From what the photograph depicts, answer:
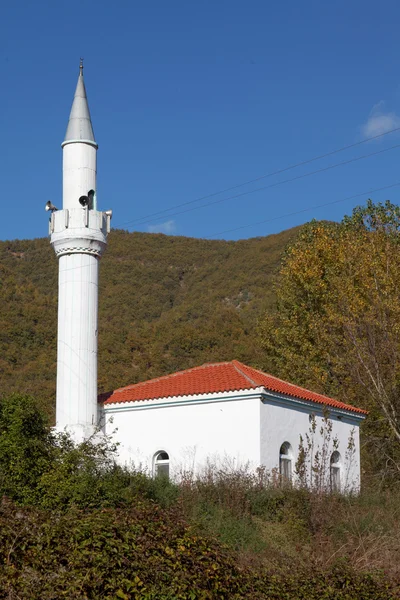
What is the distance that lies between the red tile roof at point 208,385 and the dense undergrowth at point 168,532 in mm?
2037

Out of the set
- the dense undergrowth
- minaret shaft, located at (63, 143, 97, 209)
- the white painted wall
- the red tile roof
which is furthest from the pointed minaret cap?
the dense undergrowth

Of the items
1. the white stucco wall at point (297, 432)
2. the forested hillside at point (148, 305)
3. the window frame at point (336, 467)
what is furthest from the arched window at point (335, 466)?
the forested hillside at point (148, 305)

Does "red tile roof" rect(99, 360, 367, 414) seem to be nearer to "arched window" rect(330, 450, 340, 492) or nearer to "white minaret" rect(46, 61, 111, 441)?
"arched window" rect(330, 450, 340, 492)

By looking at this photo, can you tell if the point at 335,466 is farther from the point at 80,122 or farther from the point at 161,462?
the point at 80,122

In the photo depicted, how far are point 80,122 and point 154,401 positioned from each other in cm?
829

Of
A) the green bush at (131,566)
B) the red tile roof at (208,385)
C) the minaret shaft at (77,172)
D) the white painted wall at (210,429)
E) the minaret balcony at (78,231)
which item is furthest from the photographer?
the minaret shaft at (77,172)

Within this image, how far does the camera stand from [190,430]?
2225 cm

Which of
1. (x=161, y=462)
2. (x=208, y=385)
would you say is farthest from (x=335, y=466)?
(x=161, y=462)

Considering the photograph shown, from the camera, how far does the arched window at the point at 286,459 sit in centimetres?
2208

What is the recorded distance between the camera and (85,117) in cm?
2408

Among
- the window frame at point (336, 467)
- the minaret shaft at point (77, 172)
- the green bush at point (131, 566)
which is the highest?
the minaret shaft at point (77, 172)

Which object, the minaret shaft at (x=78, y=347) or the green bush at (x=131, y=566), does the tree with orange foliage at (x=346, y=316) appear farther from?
the green bush at (x=131, y=566)

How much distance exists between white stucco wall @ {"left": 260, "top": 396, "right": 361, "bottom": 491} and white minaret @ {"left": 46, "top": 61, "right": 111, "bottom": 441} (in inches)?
187

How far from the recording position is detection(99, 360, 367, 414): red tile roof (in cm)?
2195
